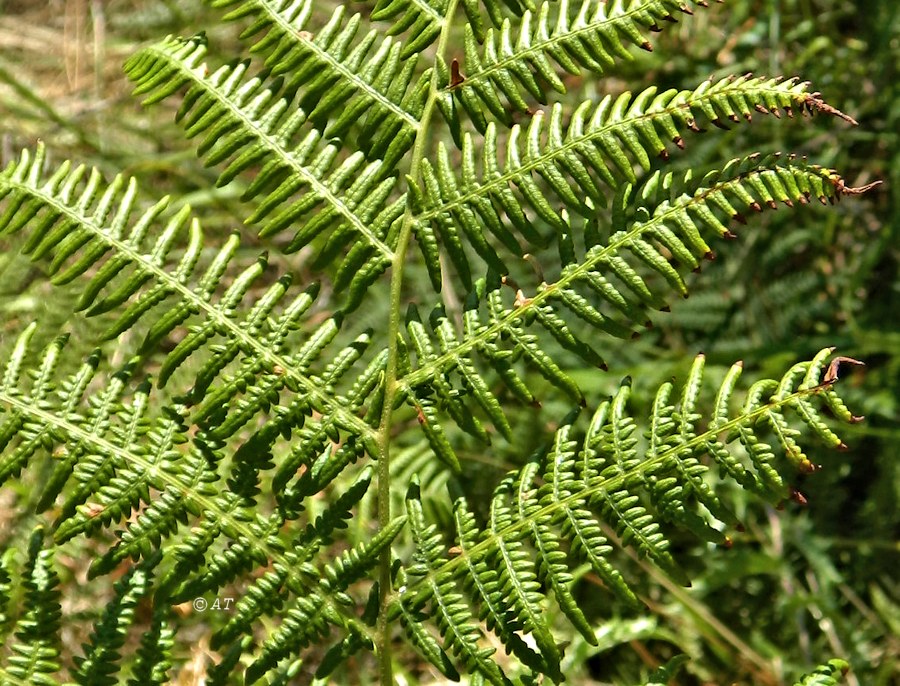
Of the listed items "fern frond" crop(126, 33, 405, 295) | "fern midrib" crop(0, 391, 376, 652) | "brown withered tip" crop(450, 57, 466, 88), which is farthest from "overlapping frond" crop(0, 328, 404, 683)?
"brown withered tip" crop(450, 57, 466, 88)

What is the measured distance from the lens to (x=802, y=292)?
9.31 ft

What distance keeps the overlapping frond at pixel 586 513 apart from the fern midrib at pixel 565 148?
0.33m

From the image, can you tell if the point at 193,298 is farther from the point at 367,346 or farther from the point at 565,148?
the point at 565,148

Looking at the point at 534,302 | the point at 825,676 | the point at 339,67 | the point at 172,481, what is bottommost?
the point at 825,676

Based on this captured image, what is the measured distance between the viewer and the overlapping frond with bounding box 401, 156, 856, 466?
1.26m

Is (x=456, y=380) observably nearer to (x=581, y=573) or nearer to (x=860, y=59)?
(x=581, y=573)

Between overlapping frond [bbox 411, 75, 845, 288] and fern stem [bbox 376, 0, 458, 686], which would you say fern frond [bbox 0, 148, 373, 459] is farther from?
overlapping frond [bbox 411, 75, 845, 288]

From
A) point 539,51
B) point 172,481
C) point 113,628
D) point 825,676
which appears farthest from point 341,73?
point 825,676

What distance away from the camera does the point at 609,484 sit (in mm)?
1284

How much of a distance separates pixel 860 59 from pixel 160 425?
2604 millimetres

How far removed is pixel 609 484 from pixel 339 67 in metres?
0.70

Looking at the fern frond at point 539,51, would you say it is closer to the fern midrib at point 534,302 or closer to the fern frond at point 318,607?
the fern midrib at point 534,302

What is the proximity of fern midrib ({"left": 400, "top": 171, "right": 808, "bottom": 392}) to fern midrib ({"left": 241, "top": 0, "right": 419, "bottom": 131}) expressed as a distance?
305 millimetres

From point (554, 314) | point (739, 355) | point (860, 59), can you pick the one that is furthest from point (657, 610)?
point (860, 59)
